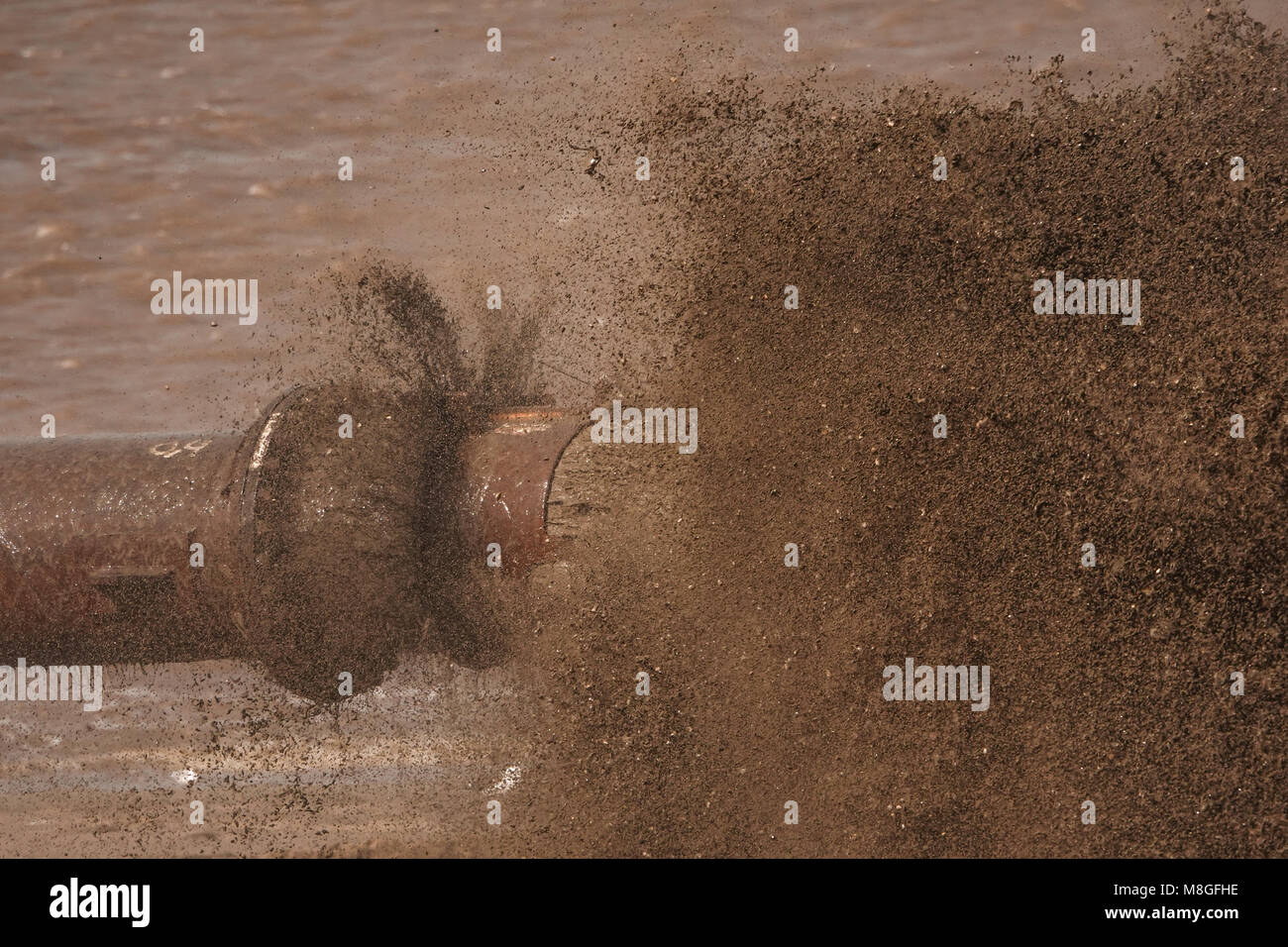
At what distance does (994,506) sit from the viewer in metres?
2.55

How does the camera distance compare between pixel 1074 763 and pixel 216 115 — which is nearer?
pixel 1074 763

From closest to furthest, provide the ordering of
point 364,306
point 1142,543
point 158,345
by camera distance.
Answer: point 1142,543 → point 364,306 → point 158,345

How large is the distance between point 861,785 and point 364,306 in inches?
101

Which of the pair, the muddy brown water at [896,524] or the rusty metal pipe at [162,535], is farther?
the rusty metal pipe at [162,535]

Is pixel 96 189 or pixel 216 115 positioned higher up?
pixel 216 115

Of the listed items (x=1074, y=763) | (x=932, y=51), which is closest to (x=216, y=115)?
(x=932, y=51)

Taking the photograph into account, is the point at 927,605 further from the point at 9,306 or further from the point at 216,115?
the point at 9,306

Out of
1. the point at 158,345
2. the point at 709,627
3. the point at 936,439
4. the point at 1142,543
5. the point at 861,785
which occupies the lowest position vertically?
the point at 861,785

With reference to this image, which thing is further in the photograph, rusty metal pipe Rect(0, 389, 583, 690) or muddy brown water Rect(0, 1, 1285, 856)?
rusty metal pipe Rect(0, 389, 583, 690)

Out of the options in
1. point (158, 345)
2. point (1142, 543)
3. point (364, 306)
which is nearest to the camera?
point (1142, 543)

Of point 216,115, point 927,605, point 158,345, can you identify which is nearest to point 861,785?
point 927,605

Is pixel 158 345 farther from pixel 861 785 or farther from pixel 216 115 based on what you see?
pixel 861 785

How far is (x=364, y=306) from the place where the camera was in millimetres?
3590

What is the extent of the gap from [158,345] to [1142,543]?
159 inches
